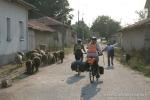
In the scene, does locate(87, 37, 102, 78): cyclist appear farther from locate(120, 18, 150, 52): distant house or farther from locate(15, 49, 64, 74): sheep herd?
locate(120, 18, 150, 52): distant house

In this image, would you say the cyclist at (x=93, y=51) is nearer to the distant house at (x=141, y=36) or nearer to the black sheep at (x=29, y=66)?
the black sheep at (x=29, y=66)

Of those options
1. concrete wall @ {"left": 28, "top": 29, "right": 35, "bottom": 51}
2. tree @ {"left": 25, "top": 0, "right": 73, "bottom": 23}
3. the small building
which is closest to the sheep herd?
concrete wall @ {"left": 28, "top": 29, "right": 35, "bottom": 51}

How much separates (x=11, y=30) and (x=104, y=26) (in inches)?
4257

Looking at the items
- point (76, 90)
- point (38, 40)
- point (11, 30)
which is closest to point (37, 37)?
point (38, 40)

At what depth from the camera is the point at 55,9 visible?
78.7 metres

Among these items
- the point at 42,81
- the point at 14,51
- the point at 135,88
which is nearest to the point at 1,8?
the point at 14,51

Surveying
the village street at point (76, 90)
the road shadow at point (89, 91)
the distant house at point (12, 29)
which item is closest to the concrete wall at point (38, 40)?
the distant house at point (12, 29)

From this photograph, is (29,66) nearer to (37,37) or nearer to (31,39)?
(31,39)

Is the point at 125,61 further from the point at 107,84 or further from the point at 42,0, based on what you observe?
the point at 42,0

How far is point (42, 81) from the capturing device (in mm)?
16266

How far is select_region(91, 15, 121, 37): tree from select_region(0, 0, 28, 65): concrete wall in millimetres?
98145

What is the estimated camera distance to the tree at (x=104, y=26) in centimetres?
12970

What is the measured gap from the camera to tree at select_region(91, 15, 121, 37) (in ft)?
426

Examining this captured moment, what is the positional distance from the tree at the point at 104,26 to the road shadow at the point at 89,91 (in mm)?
112990
